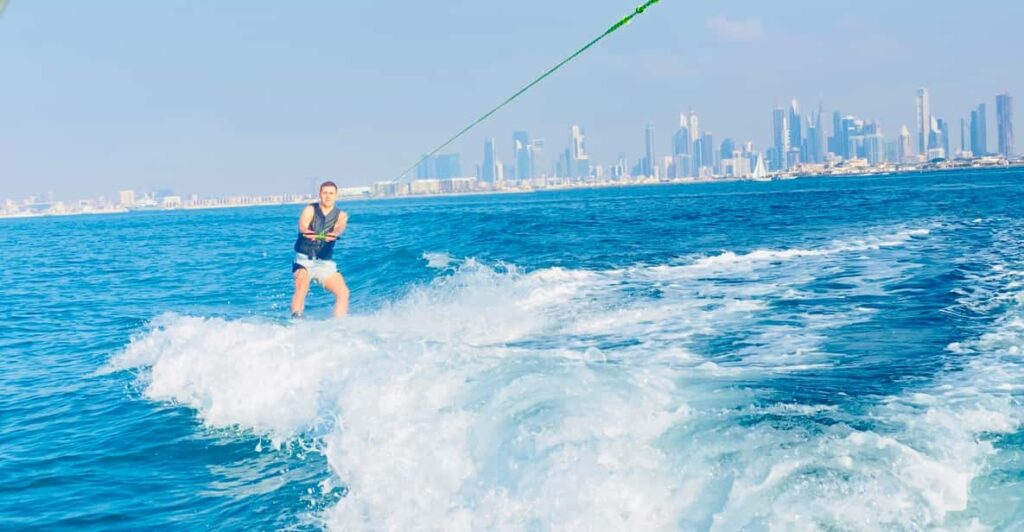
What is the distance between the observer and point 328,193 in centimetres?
982

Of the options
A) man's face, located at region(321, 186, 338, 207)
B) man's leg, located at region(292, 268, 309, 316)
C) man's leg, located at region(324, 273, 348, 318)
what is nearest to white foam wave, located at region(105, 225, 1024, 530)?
man's leg, located at region(292, 268, 309, 316)

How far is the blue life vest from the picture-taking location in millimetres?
10016

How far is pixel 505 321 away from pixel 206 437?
14.4 feet

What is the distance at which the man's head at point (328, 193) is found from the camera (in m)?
9.81

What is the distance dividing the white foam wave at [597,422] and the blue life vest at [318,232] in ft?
3.54

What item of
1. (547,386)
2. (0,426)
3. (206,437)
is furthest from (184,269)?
(547,386)

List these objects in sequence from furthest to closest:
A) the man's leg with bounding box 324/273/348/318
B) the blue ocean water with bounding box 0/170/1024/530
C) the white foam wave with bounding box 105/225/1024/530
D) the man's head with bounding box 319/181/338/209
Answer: the man's leg with bounding box 324/273/348/318
the man's head with bounding box 319/181/338/209
the blue ocean water with bounding box 0/170/1024/530
the white foam wave with bounding box 105/225/1024/530

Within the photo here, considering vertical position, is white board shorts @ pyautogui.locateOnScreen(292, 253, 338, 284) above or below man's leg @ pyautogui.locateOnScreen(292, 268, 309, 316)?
above

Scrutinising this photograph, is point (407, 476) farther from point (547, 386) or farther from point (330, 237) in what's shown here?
point (330, 237)

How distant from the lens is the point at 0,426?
753cm

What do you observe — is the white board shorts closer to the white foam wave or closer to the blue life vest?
the blue life vest

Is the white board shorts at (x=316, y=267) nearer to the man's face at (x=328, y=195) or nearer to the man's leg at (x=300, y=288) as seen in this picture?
the man's leg at (x=300, y=288)

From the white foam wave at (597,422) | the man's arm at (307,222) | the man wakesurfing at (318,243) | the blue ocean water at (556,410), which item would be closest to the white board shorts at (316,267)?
the man wakesurfing at (318,243)

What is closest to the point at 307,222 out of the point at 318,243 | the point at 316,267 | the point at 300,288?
the point at 318,243
